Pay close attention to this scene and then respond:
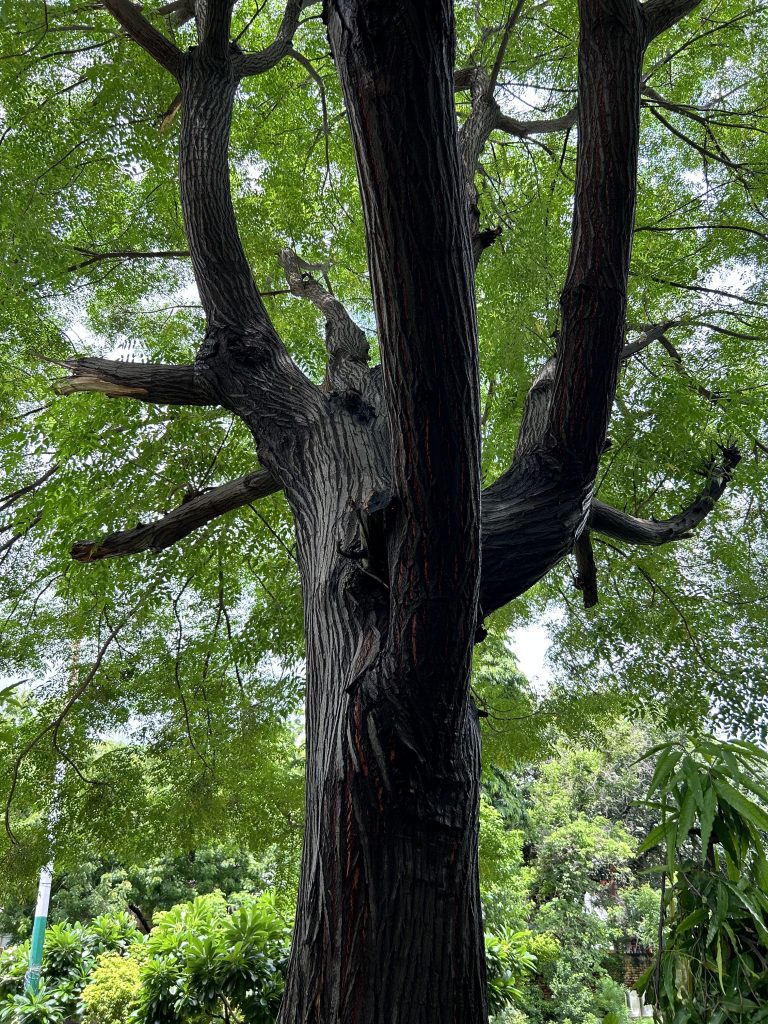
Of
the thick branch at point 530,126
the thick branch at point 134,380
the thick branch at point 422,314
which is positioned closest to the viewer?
the thick branch at point 422,314

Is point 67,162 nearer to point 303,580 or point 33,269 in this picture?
point 33,269

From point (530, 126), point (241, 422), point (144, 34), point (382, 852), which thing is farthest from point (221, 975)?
point (530, 126)

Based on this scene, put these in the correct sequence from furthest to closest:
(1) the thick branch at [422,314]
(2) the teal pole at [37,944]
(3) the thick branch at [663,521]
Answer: (2) the teal pole at [37,944] → (3) the thick branch at [663,521] → (1) the thick branch at [422,314]

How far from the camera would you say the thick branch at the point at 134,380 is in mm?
2309

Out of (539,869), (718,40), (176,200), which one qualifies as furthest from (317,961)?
(539,869)

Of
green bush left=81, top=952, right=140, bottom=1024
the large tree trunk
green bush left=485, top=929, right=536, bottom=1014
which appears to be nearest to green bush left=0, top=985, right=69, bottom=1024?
green bush left=81, top=952, right=140, bottom=1024

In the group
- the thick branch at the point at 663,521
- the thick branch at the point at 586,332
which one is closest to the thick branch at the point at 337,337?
the thick branch at the point at 586,332

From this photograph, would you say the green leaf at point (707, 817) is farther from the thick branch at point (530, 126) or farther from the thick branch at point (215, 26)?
the thick branch at point (530, 126)

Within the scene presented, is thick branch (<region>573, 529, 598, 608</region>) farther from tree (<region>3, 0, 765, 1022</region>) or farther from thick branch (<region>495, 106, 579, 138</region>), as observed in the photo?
thick branch (<region>495, 106, 579, 138</region>)

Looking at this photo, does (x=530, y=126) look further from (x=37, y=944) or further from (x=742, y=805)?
(x=37, y=944)

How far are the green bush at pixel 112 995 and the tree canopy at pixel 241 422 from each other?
5.97ft

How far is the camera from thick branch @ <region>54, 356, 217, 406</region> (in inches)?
90.9

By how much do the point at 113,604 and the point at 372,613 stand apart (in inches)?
112

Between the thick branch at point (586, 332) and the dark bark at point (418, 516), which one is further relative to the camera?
the thick branch at point (586, 332)
